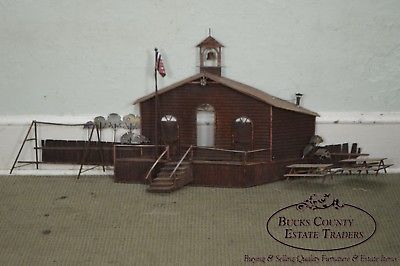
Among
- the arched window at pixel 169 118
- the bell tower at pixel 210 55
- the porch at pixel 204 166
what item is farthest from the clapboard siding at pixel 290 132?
the arched window at pixel 169 118

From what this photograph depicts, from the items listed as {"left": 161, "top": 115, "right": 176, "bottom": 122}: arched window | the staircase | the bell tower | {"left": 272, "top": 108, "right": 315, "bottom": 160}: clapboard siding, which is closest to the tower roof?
the bell tower

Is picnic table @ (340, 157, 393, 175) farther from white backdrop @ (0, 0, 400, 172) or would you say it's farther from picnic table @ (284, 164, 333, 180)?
white backdrop @ (0, 0, 400, 172)

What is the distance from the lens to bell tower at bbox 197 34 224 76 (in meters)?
6.64

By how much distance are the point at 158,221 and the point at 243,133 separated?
1998 millimetres

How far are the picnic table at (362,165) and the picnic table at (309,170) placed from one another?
233mm

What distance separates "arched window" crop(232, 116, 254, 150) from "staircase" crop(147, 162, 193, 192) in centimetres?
79

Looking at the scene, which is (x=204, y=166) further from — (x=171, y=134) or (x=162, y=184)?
(x=171, y=134)

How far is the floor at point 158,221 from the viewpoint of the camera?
4266 millimetres

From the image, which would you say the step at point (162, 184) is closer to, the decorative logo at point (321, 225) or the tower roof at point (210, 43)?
the decorative logo at point (321, 225)

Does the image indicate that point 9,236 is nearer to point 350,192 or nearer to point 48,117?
point 48,117

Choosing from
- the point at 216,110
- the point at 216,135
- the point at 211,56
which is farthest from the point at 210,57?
the point at 216,135

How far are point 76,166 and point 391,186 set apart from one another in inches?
183

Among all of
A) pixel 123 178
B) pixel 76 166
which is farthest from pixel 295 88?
pixel 76 166

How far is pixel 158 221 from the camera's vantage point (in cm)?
489
